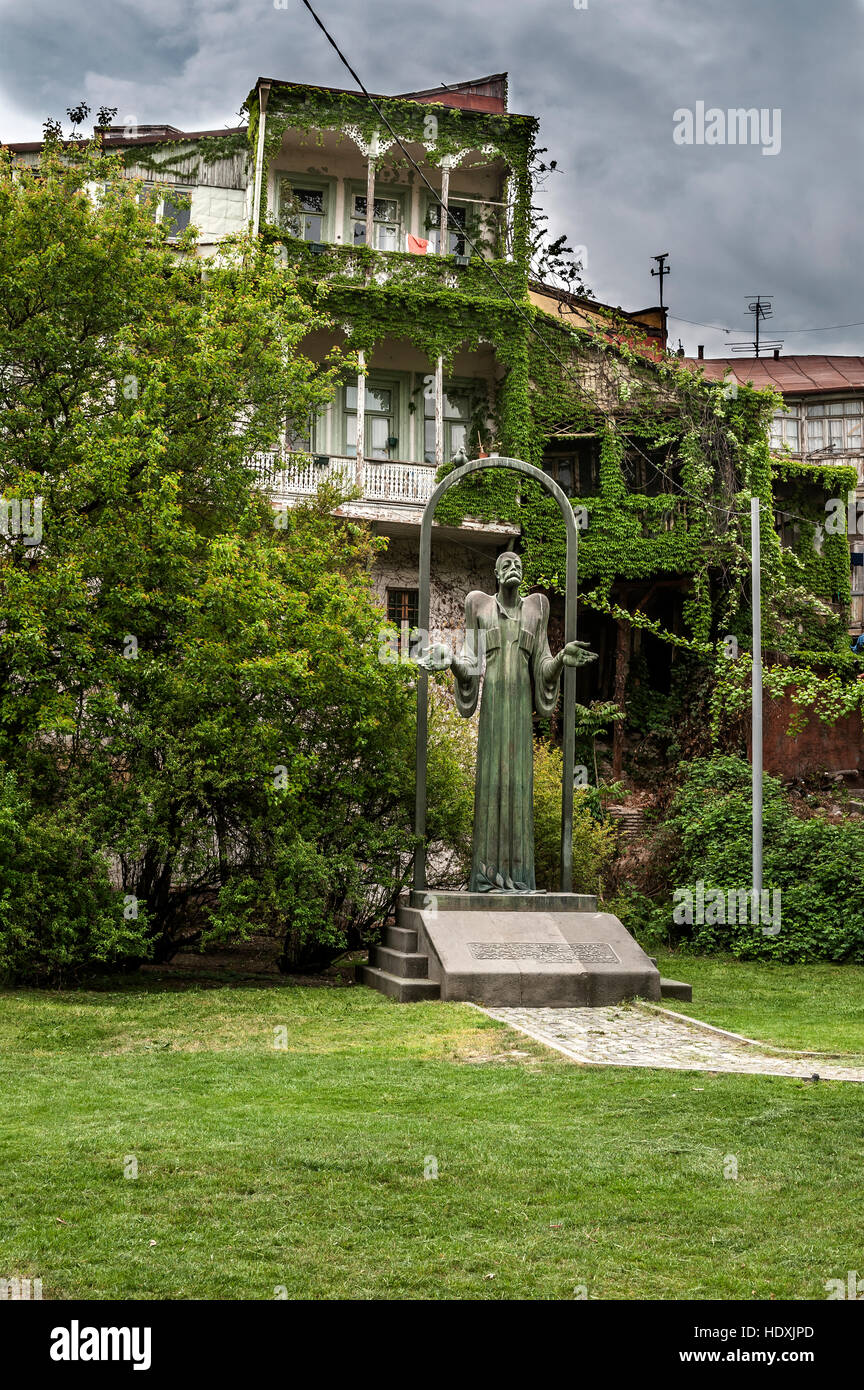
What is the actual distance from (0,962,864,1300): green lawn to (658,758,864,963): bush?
11.1 meters

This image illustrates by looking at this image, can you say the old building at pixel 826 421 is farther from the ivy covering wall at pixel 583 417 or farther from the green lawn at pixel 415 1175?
the green lawn at pixel 415 1175

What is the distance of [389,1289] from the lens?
455cm

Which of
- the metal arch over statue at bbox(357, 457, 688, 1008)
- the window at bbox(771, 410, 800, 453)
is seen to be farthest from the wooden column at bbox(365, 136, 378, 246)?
the window at bbox(771, 410, 800, 453)

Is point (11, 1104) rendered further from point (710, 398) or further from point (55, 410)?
point (710, 398)

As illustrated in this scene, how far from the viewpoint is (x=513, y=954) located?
12516mm

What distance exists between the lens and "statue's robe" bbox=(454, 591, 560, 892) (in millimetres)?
13656

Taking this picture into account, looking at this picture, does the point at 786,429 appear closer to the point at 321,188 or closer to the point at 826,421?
the point at 826,421

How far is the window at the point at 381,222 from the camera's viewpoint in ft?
92.5

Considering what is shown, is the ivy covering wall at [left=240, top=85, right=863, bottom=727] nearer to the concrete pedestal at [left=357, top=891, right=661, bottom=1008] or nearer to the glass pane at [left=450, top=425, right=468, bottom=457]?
the glass pane at [left=450, top=425, right=468, bottom=457]

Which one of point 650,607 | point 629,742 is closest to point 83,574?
point 629,742

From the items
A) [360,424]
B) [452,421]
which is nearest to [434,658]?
[360,424]

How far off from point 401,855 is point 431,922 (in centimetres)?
383

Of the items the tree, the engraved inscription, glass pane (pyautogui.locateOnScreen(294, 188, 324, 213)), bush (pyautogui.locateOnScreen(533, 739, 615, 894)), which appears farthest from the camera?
glass pane (pyautogui.locateOnScreen(294, 188, 324, 213))

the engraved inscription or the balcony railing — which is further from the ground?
the balcony railing
